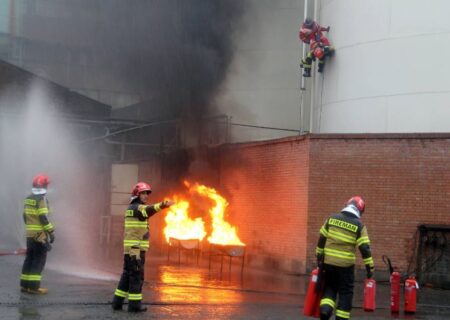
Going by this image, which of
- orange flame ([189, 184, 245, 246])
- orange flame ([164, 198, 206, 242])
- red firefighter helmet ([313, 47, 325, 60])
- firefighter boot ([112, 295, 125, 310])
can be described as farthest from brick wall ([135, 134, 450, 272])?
firefighter boot ([112, 295, 125, 310])

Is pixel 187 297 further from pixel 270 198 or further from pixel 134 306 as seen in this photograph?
pixel 270 198

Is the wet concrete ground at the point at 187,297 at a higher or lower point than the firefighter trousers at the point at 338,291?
lower

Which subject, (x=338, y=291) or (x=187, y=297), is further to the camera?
(x=187, y=297)

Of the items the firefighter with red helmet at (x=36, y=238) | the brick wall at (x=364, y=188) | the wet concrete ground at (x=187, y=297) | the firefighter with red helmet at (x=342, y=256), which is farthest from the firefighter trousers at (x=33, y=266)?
the brick wall at (x=364, y=188)

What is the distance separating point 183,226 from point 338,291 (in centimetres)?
768

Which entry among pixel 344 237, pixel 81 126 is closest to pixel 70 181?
pixel 81 126

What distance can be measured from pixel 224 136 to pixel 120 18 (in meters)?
6.99

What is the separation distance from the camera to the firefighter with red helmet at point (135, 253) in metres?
7.79

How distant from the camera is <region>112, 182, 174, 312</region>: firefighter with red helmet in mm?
7785

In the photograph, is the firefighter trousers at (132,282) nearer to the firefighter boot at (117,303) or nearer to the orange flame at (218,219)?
the firefighter boot at (117,303)

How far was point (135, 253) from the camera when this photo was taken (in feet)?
25.8

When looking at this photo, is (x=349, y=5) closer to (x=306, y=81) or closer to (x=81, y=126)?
(x=306, y=81)

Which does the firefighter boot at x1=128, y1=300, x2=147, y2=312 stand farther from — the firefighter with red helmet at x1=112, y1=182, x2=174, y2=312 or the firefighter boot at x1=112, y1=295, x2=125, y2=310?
the firefighter boot at x1=112, y1=295, x2=125, y2=310

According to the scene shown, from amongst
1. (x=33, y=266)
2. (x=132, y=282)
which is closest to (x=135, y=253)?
(x=132, y=282)
